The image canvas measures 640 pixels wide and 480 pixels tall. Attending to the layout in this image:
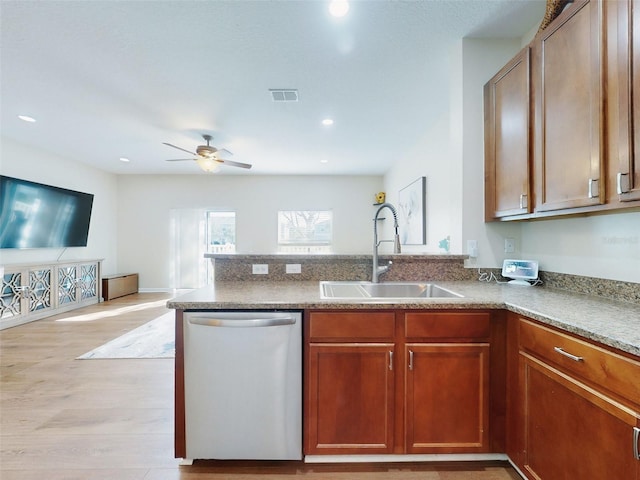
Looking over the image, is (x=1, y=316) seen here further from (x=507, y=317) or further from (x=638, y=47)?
(x=638, y=47)

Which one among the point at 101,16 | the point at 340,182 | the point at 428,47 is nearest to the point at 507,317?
the point at 428,47

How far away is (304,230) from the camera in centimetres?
629

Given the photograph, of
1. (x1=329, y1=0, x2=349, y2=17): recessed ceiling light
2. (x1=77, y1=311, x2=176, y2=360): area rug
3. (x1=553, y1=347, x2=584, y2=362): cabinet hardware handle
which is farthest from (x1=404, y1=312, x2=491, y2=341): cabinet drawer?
(x1=77, y1=311, x2=176, y2=360): area rug

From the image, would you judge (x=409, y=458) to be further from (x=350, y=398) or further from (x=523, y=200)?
(x=523, y=200)

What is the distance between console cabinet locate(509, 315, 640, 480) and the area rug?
9.55 feet

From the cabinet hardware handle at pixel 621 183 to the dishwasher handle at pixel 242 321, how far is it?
1509mm

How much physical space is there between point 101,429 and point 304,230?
15.8 ft

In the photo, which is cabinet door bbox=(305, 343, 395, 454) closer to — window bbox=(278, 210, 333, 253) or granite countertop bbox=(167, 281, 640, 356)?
granite countertop bbox=(167, 281, 640, 356)

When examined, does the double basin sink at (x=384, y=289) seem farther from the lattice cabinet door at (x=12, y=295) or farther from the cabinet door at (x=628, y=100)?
the lattice cabinet door at (x=12, y=295)

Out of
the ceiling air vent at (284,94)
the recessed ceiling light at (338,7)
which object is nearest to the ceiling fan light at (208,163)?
the ceiling air vent at (284,94)

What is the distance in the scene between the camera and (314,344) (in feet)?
4.79

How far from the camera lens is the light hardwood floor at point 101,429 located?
148 cm

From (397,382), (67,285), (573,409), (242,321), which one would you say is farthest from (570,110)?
(67,285)

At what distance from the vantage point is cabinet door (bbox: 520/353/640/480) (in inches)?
35.3
